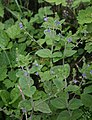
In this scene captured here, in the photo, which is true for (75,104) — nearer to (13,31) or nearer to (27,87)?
(27,87)

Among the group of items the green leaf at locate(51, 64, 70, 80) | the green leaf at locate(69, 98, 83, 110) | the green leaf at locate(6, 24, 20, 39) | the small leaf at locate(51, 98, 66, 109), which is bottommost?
the green leaf at locate(69, 98, 83, 110)

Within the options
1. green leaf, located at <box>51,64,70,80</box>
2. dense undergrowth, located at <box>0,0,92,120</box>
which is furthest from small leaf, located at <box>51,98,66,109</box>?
green leaf, located at <box>51,64,70,80</box>

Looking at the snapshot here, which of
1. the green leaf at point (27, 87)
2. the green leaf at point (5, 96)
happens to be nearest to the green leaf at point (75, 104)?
the green leaf at point (27, 87)

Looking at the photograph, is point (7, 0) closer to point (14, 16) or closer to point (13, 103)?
point (14, 16)

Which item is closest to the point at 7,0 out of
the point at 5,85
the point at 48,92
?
the point at 5,85

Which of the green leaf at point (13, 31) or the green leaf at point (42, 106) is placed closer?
the green leaf at point (42, 106)

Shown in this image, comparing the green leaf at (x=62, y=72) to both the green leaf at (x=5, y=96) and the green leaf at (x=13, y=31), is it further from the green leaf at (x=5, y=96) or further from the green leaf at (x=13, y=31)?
the green leaf at (x=13, y=31)

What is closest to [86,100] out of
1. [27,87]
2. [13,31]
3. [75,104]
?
[75,104]

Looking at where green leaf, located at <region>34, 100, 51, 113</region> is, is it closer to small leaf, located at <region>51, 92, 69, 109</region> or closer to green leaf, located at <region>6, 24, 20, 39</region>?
small leaf, located at <region>51, 92, 69, 109</region>
